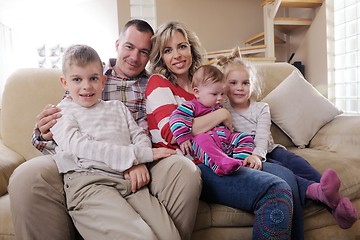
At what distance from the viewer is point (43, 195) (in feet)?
3.68

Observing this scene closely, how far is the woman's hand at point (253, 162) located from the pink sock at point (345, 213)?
0.31 metres

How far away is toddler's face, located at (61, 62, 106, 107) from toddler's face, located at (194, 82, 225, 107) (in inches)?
16.6

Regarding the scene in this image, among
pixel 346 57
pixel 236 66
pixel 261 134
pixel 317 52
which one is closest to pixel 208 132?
pixel 261 134

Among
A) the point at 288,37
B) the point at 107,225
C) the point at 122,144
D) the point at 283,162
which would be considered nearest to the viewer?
the point at 107,225

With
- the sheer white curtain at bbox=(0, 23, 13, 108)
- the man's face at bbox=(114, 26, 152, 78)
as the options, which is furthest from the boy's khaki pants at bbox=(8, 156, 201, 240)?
the sheer white curtain at bbox=(0, 23, 13, 108)

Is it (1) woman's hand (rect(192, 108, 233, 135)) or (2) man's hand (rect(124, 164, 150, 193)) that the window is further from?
(2) man's hand (rect(124, 164, 150, 193))

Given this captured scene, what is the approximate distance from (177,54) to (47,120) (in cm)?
63

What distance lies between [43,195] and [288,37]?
172 inches

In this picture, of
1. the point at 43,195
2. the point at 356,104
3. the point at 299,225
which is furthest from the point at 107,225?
the point at 356,104

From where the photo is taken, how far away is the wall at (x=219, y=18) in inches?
199

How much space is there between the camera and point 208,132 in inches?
56.4

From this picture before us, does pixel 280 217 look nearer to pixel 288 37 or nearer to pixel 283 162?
pixel 283 162

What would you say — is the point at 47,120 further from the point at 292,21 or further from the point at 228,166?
the point at 292,21

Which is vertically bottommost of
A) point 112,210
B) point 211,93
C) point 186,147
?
point 112,210
